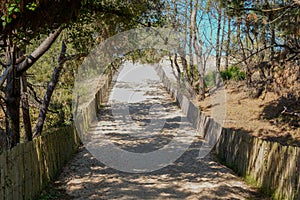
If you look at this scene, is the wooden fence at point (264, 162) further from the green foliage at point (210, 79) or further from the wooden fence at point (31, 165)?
the green foliage at point (210, 79)

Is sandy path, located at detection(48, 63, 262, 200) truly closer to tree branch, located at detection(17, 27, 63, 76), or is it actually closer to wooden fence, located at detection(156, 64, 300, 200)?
wooden fence, located at detection(156, 64, 300, 200)

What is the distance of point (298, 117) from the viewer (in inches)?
629

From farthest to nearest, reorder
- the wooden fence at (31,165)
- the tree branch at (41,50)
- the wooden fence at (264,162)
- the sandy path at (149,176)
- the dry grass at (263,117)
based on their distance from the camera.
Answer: the dry grass at (263,117)
the tree branch at (41,50)
the sandy path at (149,176)
the wooden fence at (264,162)
the wooden fence at (31,165)

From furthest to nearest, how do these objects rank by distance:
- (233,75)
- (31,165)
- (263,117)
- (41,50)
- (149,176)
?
(233,75) → (263,117) → (149,176) → (41,50) → (31,165)

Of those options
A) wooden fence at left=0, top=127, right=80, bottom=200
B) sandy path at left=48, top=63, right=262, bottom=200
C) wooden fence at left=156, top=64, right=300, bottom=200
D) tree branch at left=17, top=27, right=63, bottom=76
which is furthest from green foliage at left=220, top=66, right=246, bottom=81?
tree branch at left=17, top=27, right=63, bottom=76

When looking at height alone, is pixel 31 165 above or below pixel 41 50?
below

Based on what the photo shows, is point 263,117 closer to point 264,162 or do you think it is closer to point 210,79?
point 264,162

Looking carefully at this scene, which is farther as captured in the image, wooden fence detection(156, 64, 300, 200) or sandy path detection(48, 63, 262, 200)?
sandy path detection(48, 63, 262, 200)

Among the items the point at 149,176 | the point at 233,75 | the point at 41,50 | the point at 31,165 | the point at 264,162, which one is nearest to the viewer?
the point at 31,165

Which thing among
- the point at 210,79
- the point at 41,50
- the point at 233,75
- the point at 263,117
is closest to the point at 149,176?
the point at 41,50

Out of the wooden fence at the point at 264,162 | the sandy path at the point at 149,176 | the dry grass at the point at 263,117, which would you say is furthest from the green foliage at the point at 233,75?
the wooden fence at the point at 264,162

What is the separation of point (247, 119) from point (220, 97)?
6012 millimetres

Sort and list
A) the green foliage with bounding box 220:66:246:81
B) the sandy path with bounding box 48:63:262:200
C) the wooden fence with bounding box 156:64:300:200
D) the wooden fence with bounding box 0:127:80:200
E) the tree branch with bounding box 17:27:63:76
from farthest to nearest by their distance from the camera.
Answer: the green foliage with bounding box 220:66:246:81 → the tree branch with bounding box 17:27:63:76 → the sandy path with bounding box 48:63:262:200 → the wooden fence with bounding box 156:64:300:200 → the wooden fence with bounding box 0:127:80:200

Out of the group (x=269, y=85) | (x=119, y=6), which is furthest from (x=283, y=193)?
(x=269, y=85)
